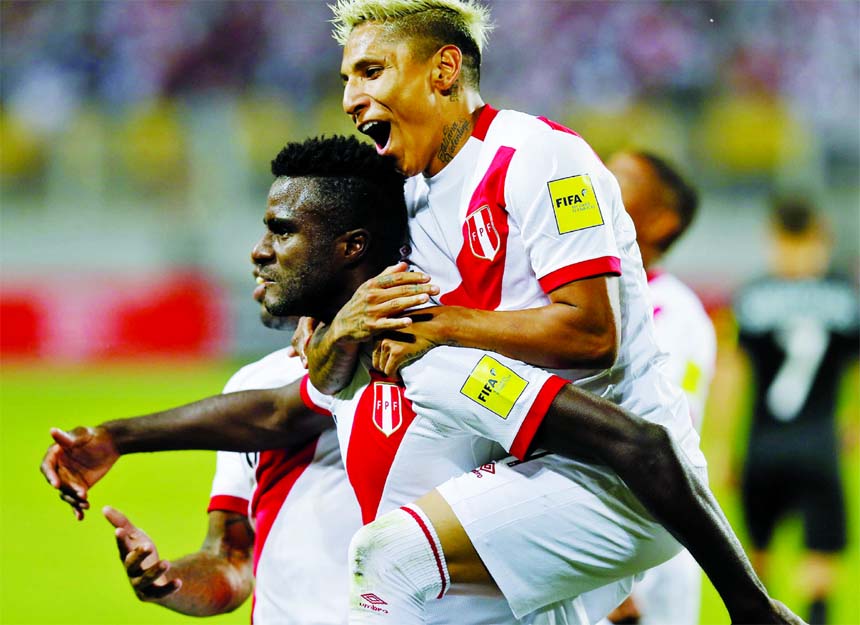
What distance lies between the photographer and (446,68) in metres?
3.28

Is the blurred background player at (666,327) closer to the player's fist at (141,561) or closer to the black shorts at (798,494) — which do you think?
the player's fist at (141,561)

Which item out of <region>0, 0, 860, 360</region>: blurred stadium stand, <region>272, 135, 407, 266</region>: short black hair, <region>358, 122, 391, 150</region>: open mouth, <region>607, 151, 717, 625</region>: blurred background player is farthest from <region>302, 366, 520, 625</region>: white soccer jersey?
<region>0, 0, 860, 360</region>: blurred stadium stand

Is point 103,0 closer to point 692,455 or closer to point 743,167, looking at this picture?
point 743,167

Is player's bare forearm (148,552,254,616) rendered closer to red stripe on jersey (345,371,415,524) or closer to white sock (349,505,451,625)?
red stripe on jersey (345,371,415,524)

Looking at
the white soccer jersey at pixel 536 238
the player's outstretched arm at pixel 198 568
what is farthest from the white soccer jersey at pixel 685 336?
the player's outstretched arm at pixel 198 568

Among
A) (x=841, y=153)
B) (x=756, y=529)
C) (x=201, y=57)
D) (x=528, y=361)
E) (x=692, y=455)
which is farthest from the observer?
(x=201, y=57)

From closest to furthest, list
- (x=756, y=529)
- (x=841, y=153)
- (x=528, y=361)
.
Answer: (x=528, y=361)
(x=756, y=529)
(x=841, y=153)

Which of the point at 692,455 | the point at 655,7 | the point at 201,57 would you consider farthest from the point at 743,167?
the point at 692,455

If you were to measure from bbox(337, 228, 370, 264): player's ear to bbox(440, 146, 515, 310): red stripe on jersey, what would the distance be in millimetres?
302

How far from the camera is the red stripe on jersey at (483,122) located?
3221 millimetres

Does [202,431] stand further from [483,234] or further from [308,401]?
[483,234]

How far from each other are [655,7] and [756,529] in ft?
40.4

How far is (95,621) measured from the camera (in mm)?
6844

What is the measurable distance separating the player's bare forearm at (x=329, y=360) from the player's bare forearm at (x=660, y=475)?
0.57 meters
